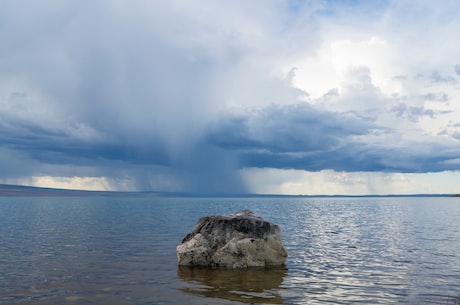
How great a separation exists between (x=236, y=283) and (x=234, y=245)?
17.2ft

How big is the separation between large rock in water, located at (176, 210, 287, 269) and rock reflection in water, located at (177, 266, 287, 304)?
A: 0.88 metres

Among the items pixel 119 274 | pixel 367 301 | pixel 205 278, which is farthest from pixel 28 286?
pixel 367 301

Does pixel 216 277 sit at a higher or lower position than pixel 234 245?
lower

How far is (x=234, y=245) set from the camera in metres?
28.3

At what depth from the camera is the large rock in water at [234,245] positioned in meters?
28.2

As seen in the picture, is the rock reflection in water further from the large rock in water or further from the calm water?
the large rock in water

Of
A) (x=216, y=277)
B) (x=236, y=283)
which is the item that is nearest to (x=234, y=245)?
(x=216, y=277)

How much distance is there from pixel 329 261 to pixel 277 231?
603 centimetres

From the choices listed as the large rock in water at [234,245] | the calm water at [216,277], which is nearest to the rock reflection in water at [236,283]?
the calm water at [216,277]

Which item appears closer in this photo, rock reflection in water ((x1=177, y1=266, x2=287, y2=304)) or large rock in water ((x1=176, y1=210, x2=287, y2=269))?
rock reflection in water ((x1=177, y1=266, x2=287, y2=304))

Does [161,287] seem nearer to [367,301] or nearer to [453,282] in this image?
[367,301]

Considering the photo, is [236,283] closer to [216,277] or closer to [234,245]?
[216,277]

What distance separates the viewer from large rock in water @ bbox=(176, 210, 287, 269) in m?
28.2

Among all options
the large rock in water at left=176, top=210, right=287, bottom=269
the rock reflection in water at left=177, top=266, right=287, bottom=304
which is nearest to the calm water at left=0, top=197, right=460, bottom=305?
the rock reflection in water at left=177, top=266, right=287, bottom=304
